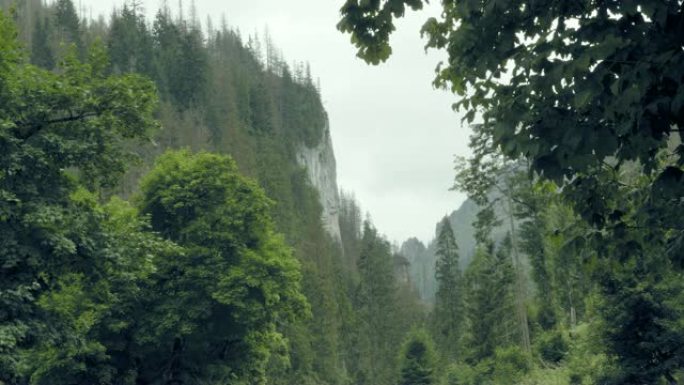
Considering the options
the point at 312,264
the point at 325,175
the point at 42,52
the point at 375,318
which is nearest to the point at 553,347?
the point at 312,264

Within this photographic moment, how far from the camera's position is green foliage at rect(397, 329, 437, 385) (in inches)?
2218

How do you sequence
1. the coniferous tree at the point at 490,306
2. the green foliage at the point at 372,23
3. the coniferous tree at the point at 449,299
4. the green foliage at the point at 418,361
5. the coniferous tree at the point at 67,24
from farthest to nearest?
the coniferous tree at the point at 67,24 → the coniferous tree at the point at 449,299 → the green foliage at the point at 418,361 → the coniferous tree at the point at 490,306 → the green foliage at the point at 372,23

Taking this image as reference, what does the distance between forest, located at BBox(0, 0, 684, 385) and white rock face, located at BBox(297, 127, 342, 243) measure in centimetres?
6558

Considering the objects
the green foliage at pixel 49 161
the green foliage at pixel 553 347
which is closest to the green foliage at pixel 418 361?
the green foliage at pixel 553 347

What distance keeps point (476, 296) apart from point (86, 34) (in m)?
87.0

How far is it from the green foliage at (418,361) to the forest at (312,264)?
118 mm

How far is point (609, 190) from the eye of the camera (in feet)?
24.0

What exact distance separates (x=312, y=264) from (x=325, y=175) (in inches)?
3289

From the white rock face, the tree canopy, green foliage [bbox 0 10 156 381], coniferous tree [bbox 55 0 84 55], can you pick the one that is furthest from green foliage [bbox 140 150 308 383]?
the white rock face

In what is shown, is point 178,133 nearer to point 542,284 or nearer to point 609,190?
point 542,284

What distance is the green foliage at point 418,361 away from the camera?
56.3 metres

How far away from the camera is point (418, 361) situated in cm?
5709

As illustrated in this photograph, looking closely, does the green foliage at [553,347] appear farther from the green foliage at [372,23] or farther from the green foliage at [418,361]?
the green foliage at [372,23]

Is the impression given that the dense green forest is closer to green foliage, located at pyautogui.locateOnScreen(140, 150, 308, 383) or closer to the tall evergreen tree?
green foliage, located at pyautogui.locateOnScreen(140, 150, 308, 383)
